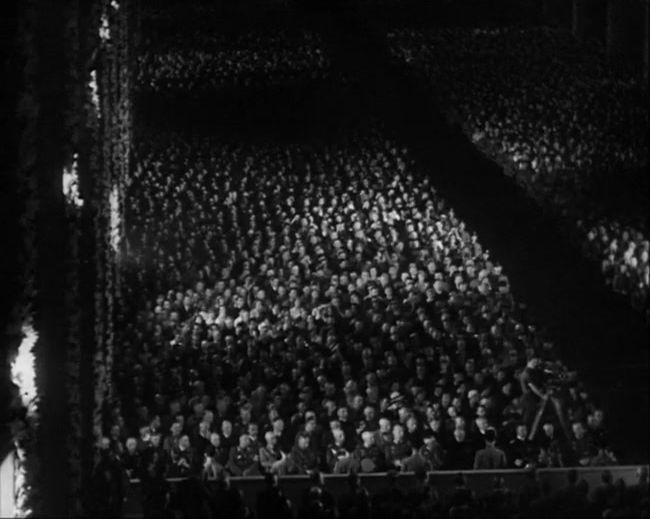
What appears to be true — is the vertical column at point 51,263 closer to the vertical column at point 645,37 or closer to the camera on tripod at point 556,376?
the camera on tripod at point 556,376

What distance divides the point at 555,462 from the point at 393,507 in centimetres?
294

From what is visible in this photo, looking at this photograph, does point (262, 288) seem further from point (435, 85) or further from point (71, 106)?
point (435, 85)

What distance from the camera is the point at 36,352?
13.0 meters

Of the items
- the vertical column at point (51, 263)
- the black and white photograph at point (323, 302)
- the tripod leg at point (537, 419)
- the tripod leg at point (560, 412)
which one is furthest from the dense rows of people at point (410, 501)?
the tripod leg at point (560, 412)

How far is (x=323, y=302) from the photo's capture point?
19125 millimetres

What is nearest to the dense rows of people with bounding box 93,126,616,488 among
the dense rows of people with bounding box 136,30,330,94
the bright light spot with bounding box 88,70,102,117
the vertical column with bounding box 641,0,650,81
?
the bright light spot with bounding box 88,70,102,117

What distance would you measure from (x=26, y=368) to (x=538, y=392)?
16.7ft

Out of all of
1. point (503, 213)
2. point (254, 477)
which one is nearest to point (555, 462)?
point (254, 477)

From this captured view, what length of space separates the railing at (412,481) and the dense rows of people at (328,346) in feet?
0.69

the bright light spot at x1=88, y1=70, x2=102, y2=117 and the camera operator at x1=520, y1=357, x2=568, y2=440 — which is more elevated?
the bright light spot at x1=88, y1=70, x2=102, y2=117

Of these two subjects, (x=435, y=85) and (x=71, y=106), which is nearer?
(x=71, y=106)

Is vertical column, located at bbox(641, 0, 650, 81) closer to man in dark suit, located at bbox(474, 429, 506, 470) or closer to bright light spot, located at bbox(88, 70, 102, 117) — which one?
bright light spot, located at bbox(88, 70, 102, 117)

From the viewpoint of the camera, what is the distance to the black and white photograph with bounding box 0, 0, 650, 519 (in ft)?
A: 41.3

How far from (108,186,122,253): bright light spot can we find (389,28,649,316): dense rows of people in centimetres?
734
